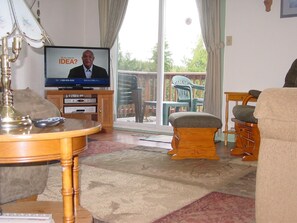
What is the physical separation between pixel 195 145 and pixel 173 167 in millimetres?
410

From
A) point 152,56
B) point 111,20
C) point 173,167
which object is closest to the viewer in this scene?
point 173,167

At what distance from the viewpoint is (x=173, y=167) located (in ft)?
10.8

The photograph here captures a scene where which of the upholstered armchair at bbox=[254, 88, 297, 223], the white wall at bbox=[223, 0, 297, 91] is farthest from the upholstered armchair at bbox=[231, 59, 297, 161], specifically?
the upholstered armchair at bbox=[254, 88, 297, 223]

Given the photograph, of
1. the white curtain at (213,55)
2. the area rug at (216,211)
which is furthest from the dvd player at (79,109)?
the area rug at (216,211)

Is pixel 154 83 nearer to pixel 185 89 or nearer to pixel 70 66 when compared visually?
pixel 185 89

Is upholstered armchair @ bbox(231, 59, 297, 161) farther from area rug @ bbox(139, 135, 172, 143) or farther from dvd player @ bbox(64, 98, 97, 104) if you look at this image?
dvd player @ bbox(64, 98, 97, 104)

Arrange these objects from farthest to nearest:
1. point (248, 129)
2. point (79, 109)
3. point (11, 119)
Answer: point (79, 109) < point (248, 129) < point (11, 119)

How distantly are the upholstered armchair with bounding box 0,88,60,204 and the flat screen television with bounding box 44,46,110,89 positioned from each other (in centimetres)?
338

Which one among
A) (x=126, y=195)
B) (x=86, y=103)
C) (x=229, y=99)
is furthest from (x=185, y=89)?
(x=126, y=195)

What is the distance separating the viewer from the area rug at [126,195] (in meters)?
2.15

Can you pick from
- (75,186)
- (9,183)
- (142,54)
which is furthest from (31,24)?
(142,54)

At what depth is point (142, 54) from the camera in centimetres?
582

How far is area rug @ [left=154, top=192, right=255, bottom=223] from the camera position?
2059 mm

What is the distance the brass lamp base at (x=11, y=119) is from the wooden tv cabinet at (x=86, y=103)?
383 cm
